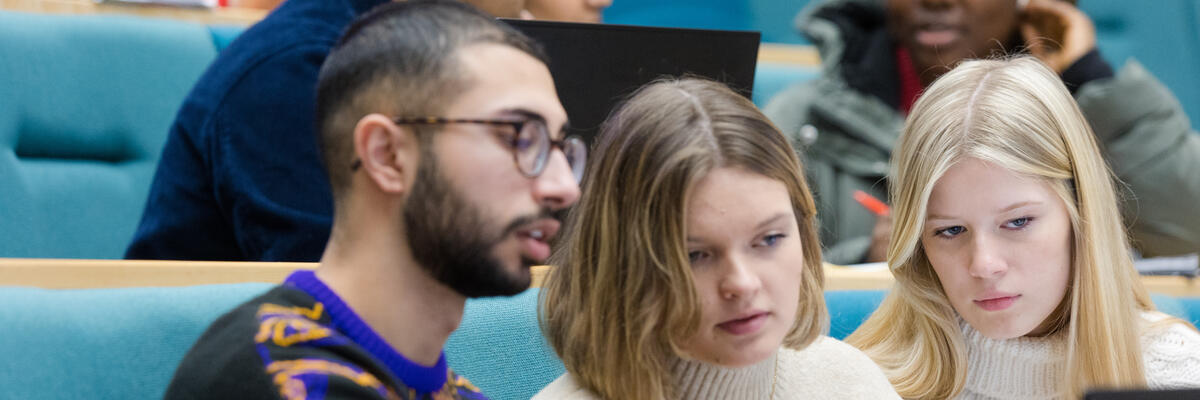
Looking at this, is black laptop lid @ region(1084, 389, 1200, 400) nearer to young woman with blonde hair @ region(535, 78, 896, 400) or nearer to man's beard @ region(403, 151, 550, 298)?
young woman with blonde hair @ region(535, 78, 896, 400)

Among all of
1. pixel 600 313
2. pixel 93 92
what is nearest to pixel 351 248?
pixel 600 313

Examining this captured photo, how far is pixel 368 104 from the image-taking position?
0.77 metres

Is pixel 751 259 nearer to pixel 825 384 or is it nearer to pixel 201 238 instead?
pixel 825 384

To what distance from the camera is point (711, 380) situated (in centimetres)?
96

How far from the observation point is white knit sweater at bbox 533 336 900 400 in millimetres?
960

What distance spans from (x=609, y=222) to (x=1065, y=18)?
1723mm

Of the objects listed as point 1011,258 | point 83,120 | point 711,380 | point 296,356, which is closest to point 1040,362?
point 1011,258

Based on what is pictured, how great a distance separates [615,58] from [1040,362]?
1.85 ft

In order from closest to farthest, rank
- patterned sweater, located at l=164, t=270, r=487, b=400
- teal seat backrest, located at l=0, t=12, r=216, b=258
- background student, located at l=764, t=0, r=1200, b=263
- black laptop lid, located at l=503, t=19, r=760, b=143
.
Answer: patterned sweater, located at l=164, t=270, r=487, b=400
black laptop lid, located at l=503, t=19, r=760, b=143
teal seat backrest, located at l=0, t=12, r=216, b=258
background student, located at l=764, t=0, r=1200, b=263

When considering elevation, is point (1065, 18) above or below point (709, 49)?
below

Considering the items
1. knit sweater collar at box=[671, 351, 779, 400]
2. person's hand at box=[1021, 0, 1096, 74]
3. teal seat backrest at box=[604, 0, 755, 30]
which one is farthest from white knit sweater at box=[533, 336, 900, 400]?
teal seat backrest at box=[604, 0, 755, 30]

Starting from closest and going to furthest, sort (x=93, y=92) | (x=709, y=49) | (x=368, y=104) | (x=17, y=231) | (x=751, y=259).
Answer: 1. (x=368, y=104)
2. (x=751, y=259)
3. (x=709, y=49)
4. (x=17, y=231)
5. (x=93, y=92)

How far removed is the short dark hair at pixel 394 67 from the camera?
0.76 m

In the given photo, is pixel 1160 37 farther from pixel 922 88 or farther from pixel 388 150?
pixel 388 150
